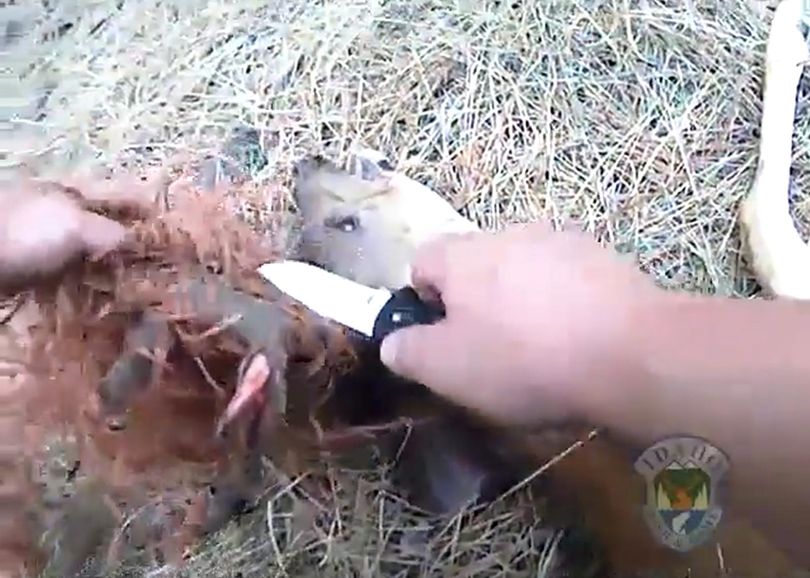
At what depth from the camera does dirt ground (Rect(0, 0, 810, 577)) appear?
1.21 m

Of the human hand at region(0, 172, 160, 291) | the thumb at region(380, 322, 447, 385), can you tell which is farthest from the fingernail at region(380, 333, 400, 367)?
the human hand at region(0, 172, 160, 291)

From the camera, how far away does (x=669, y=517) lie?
85 centimetres

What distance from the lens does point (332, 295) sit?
0.83m

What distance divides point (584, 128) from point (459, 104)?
5.1 inches

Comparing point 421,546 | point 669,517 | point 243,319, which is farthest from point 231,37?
point 669,517

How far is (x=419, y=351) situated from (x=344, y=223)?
37 cm

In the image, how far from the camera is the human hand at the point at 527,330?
717 mm

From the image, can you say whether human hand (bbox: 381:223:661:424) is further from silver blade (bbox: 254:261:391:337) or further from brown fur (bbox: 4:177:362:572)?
brown fur (bbox: 4:177:362:572)

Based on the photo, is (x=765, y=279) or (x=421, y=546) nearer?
(x=421, y=546)

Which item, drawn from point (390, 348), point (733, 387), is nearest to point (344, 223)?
point (390, 348)

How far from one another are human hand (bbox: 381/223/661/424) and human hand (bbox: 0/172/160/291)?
0.28m

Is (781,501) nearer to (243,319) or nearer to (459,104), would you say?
(243,319)

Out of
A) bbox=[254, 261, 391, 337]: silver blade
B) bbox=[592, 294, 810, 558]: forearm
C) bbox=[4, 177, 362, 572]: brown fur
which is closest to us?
bbox=[592, 294, 810, 558]: forearm

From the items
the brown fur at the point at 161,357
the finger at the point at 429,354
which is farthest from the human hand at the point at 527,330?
the brown fur at the point at 161,357
